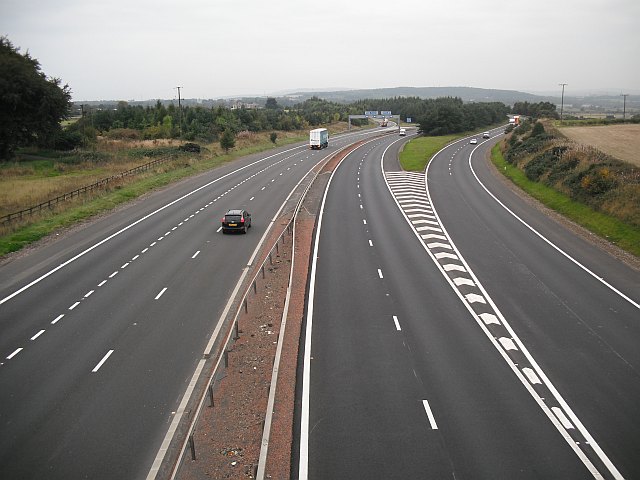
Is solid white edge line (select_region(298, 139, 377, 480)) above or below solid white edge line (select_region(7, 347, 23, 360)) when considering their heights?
below

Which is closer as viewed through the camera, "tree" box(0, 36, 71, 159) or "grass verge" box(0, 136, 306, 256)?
"grass verge" box(0, 136, 306, 256)

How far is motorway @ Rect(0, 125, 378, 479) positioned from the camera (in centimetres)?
1281

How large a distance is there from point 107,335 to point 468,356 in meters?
11.8

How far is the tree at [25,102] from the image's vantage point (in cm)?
6656

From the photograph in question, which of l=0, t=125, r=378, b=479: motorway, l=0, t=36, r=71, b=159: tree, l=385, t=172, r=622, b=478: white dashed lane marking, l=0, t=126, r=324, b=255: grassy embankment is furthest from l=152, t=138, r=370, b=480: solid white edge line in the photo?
l=0, t=36, r=71, b=159: tree

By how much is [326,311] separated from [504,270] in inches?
402

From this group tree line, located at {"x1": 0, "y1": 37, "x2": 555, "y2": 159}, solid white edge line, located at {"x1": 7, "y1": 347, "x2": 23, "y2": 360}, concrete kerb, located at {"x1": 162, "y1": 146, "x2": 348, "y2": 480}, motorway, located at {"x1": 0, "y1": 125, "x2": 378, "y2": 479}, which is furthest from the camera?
tree line, located at {"x1": 0, "y1": 37, "x2": 555, "y2": 159}

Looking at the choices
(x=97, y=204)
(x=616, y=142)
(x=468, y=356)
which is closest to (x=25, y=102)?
(x=97, y=204)

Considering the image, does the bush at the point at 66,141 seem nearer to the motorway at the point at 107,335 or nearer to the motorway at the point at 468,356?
Answer: the motorway at the point at 107,335

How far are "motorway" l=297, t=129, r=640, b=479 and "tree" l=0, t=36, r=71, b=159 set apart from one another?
51.0 meters

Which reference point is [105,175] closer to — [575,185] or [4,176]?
[4,176]

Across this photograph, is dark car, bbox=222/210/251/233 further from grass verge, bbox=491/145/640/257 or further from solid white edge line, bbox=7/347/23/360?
A: grass verge, bbox=491/145/640/257

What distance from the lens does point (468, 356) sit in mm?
17750

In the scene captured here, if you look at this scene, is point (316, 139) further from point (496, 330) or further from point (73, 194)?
point (496, 330)
